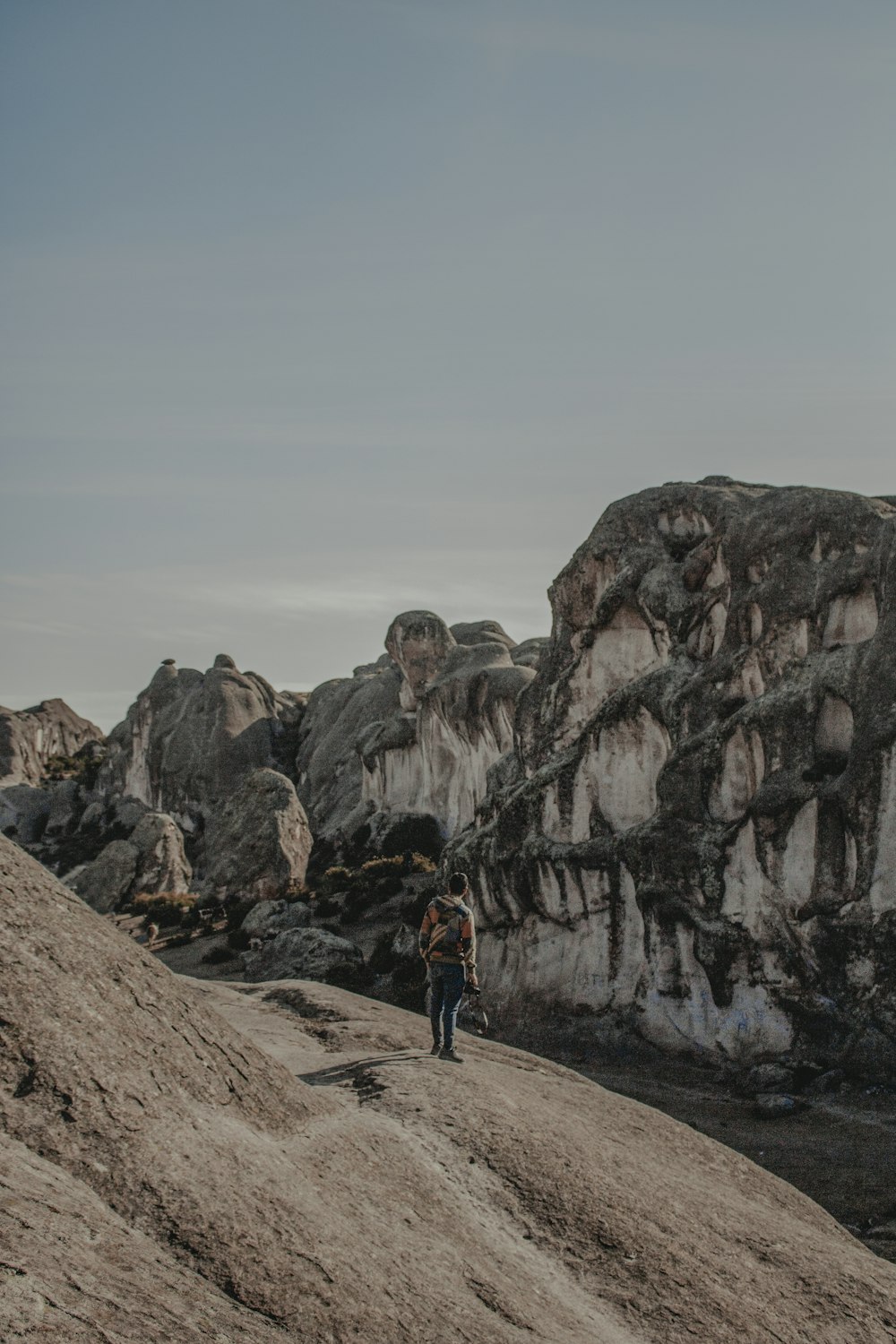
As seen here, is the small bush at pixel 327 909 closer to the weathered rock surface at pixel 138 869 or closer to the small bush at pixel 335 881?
the small bush at pixel 335 881

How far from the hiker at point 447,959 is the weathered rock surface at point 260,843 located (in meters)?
36.5

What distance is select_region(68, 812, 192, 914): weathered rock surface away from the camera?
5678cm

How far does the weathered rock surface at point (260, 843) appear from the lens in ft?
169

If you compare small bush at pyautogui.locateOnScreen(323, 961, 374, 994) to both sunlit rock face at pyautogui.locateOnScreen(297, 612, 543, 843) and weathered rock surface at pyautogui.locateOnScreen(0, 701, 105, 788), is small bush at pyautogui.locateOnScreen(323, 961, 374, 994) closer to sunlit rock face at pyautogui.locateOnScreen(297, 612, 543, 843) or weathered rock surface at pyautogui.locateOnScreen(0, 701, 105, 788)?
sunlit rock face at pyautogui.locateOnScreen(297, 612, 543, 843)

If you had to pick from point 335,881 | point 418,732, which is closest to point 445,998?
point 335,881

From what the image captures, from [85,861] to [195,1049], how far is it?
231 feet

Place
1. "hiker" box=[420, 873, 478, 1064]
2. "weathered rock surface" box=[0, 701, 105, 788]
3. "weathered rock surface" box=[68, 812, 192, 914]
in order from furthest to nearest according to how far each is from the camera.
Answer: "weathered rock surface" box=[0, 701, 105, 788] → "weathered rock surface" box=[68, 812, 192, 914] → "hiker" box=[420, 873, 478, 1064]

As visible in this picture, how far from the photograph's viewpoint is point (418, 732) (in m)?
62.2

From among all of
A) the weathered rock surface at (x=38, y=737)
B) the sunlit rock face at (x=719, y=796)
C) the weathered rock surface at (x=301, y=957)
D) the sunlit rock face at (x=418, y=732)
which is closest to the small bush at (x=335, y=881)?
the sunlit rock face at (x=418, y=732)

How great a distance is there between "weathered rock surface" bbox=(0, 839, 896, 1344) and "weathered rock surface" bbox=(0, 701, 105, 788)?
8411 centimetres

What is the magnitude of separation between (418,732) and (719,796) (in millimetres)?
35416

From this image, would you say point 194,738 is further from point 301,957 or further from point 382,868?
point 301,957

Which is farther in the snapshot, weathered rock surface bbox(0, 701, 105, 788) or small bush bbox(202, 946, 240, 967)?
weathered rock surface bbox(0, 701, 105, 788)

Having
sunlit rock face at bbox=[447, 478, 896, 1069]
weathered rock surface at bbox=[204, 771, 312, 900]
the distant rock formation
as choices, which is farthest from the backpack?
the distant rock formation
